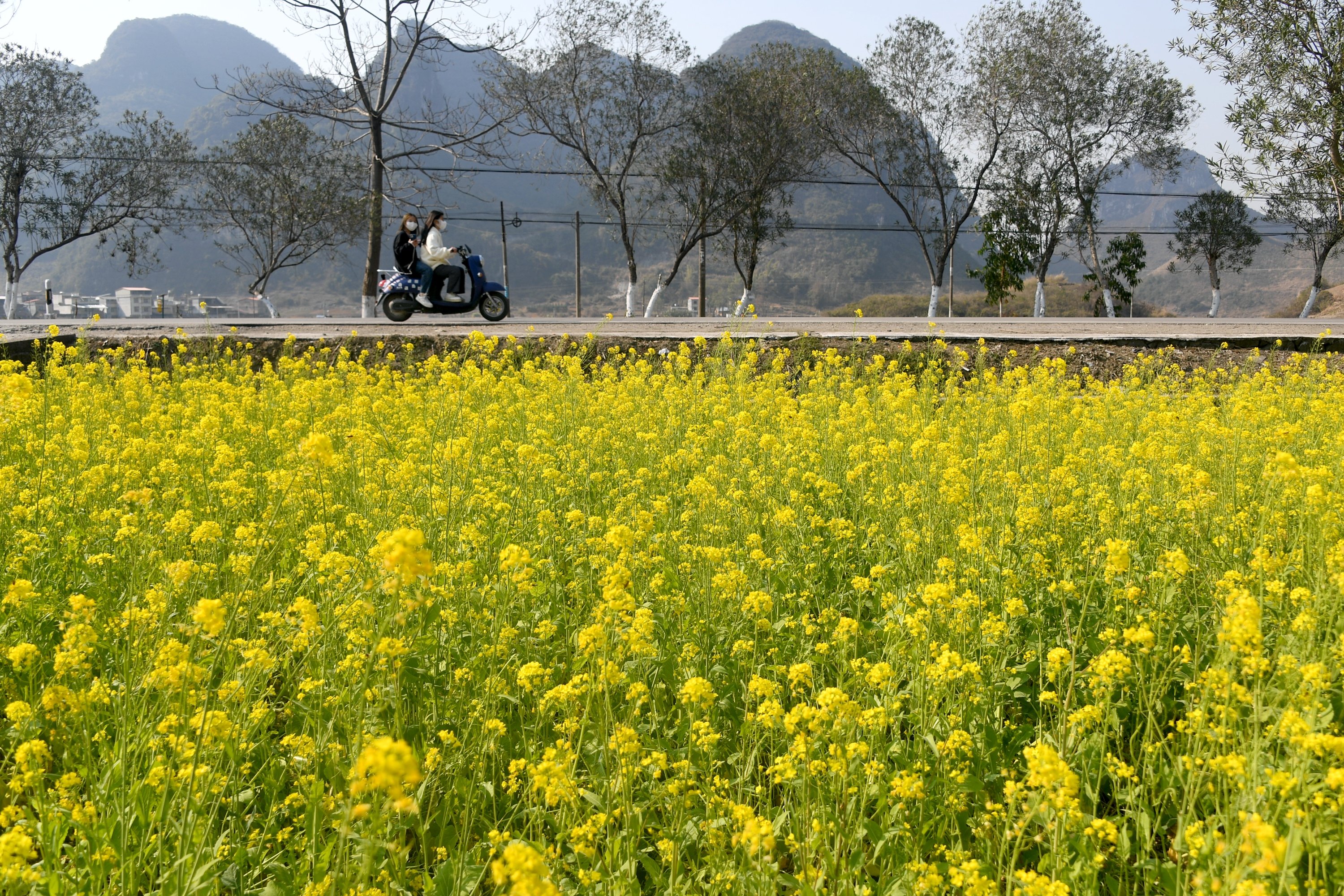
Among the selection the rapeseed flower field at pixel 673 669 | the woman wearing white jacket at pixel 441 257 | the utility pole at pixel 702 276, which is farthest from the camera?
the utility pole at pixel 702 276

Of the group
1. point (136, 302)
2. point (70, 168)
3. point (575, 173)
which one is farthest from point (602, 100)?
point (136, 302)

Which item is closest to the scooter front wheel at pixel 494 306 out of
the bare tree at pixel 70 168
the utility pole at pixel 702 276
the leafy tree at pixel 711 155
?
the utility pole at pixel 702 276

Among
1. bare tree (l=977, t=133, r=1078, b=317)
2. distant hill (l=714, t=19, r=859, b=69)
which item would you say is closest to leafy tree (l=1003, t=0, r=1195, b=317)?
bare tree (l=977, t=133, r=1078, b=317)

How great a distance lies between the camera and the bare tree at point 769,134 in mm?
28969

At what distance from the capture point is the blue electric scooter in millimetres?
13438

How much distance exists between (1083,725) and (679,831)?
1.04 m

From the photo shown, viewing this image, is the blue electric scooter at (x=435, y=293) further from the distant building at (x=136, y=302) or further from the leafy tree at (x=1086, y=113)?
the distant building at (x=136, y=302)

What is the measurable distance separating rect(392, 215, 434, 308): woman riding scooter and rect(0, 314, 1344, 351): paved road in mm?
633

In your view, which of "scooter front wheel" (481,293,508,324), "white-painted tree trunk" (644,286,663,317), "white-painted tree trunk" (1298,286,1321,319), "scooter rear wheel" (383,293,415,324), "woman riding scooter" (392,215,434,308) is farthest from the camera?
"white-painted tree trunk" (1298,286,1321,319)

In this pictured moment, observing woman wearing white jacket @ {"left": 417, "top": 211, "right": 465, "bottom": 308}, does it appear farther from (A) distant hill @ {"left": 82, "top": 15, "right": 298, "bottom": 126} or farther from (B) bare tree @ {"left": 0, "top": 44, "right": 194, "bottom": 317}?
(A) distant hill @ {"left": 82, "top": 15, "right": 298, "bottom": 126}

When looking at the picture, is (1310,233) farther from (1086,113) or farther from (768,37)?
(768,37)

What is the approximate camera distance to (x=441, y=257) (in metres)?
13.2

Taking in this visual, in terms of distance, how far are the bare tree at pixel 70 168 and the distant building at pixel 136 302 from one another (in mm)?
27056

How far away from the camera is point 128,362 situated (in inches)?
380
